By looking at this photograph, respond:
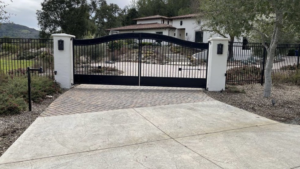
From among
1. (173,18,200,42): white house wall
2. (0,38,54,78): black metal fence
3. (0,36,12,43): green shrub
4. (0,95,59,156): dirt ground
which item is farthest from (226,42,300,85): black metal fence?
(173,18,200,42): white house wall

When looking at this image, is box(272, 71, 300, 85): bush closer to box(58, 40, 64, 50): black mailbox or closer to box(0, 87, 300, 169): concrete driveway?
box(0, 87, 300, 169): concrete driveway

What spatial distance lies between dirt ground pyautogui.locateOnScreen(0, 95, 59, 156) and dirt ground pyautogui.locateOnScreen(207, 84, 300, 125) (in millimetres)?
6077

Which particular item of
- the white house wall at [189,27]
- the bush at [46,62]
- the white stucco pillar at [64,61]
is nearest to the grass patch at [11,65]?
the bush at [46,62]

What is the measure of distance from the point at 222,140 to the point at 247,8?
→ 4795mm

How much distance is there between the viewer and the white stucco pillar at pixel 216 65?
1012cm

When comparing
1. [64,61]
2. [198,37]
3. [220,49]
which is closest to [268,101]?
[220,49]

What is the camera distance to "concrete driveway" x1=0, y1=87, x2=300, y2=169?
412 centimetres

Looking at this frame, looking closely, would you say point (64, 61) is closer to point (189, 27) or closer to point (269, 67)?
point (269, 67)

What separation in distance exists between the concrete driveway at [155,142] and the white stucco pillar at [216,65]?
10.5ft

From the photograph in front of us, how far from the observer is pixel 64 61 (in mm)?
10062

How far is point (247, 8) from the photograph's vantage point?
7.97 metres

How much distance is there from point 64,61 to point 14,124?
182 inches

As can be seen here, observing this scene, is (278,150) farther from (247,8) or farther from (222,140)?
(247,8)

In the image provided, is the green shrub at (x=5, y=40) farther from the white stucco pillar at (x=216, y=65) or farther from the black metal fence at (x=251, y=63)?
the black metal fence at (x=251, y=63)
